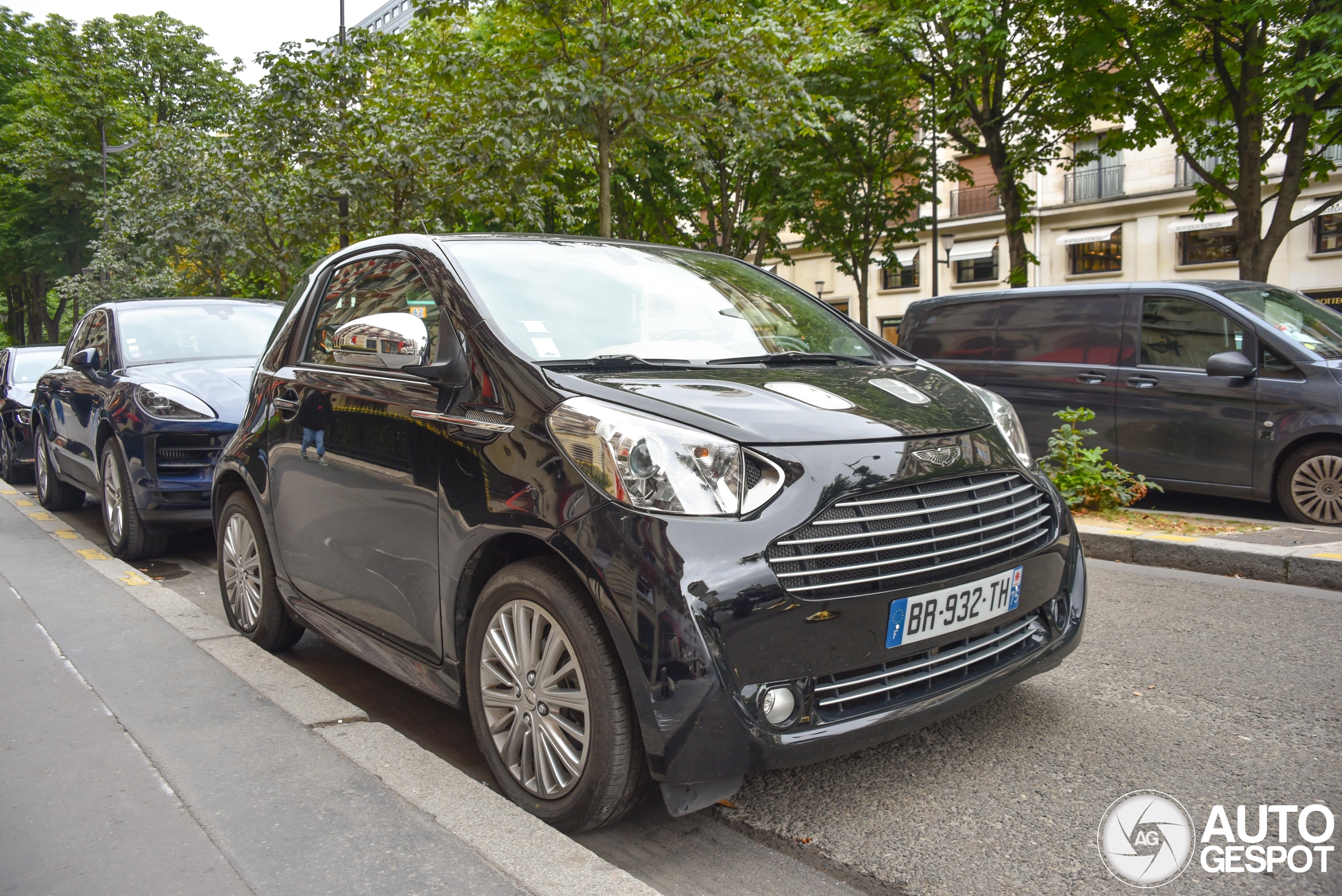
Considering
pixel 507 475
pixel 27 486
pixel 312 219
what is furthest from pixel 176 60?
pixel 507 475

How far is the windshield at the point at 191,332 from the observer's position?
7531mm

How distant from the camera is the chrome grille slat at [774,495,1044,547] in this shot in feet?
8.28

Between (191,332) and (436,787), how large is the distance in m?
6.00

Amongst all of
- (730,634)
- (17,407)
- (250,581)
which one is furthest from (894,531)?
(17,407)

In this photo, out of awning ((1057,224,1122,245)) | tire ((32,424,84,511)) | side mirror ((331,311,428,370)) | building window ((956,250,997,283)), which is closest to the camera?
side mirror ((331,311,428,370))

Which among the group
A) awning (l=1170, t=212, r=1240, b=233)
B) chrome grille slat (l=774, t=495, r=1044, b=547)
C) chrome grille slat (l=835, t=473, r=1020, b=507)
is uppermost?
awning (l=1170, t=212, r=1240, b=233)

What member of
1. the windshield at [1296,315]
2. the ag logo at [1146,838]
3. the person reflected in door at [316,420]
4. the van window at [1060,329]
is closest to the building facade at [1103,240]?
the van window at [1060,329]

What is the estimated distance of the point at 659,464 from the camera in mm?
2539

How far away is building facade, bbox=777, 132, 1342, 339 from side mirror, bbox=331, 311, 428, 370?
74.6 ft

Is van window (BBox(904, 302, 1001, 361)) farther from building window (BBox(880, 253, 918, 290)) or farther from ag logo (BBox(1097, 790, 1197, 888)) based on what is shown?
building window (BBox(880, 253, 918, 290))

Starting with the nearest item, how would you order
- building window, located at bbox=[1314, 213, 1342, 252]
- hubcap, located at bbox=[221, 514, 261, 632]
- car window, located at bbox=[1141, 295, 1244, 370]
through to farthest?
1. hubcap, located at bbox=[221, 514, 261, 632]
2. car window, located at bbox=[1141, 295, 1244, 370]
3. building window, located at bbox=[1314, 213, 1342, 252]

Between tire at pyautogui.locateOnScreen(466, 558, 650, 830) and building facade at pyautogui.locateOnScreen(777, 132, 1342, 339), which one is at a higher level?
building facade at pyautogui.locateOnScreen(777, 132, 1342, 339)

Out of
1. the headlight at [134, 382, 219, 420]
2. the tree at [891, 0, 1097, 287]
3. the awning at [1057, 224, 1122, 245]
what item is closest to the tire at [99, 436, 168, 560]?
the headlight at [134, 382, 219, 420]

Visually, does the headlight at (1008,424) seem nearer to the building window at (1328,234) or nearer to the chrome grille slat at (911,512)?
the chrome grille slat at (911,512)
